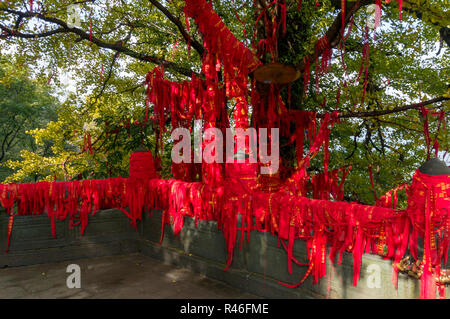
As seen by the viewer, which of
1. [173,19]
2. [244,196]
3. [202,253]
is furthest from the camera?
[173,19]

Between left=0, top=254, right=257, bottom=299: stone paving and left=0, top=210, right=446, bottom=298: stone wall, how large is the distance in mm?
195

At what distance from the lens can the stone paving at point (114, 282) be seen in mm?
4418

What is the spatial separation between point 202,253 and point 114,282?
56.5 inches

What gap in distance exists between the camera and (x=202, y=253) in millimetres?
5199

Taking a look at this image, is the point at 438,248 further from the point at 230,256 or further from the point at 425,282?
the point at 230,256

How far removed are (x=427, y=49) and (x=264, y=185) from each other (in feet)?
28.5

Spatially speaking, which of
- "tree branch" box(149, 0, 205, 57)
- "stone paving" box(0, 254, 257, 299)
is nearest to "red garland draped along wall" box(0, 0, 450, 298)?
"stone paving" box(0, 254, 257, 299)

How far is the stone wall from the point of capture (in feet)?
10.6

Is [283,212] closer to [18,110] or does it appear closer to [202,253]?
[202,253]

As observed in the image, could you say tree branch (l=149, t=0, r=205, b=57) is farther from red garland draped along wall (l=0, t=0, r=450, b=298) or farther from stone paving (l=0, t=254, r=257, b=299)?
stone paving (l=0, t=254, r=257, b=299)

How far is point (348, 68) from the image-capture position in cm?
916

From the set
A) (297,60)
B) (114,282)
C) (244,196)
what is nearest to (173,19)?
(297,60)
